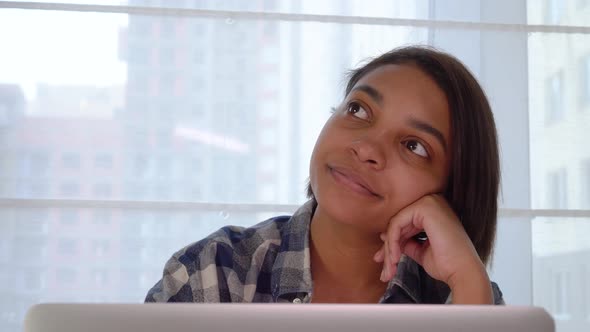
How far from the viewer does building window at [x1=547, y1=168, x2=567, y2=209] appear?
2.24 meters

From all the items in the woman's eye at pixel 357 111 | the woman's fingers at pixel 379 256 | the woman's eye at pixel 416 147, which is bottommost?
the woman's fingers at pixel 379 256

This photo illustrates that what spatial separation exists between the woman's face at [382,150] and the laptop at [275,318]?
33.1 inches

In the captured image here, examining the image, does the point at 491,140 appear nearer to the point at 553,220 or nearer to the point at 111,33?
the point at 553,220

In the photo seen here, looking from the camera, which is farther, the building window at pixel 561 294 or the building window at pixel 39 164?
the building window at pixel 561 294

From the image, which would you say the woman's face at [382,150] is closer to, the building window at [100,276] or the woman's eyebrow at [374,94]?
the woman's eyebrow at [374,94]

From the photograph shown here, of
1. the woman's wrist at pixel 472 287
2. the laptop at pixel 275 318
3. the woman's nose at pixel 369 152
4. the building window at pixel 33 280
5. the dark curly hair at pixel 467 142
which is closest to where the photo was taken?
the laptop at pixel 275 318

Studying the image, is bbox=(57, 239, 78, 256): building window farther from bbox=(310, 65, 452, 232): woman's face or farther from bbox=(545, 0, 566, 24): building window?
bbox=(545, 0, 566, 24): building window

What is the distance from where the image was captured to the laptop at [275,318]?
0.52 metres

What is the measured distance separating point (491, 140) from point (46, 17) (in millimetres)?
1177

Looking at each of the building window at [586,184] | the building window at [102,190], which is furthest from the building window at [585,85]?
the building window at [102,190]

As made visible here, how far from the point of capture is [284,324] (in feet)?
1.71

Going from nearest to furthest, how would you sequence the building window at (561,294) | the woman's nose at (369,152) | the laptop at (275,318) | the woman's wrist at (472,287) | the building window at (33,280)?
the laptop at (275,318) < the woman's wrist at (472,287) < the woman's nose at (369,152) < the building window at (33,280) < the building window at (561,294)

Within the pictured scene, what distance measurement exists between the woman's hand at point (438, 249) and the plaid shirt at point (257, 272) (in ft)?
0.27

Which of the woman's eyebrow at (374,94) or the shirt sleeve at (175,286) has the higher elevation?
the woman's eyebrow at (374,94)
